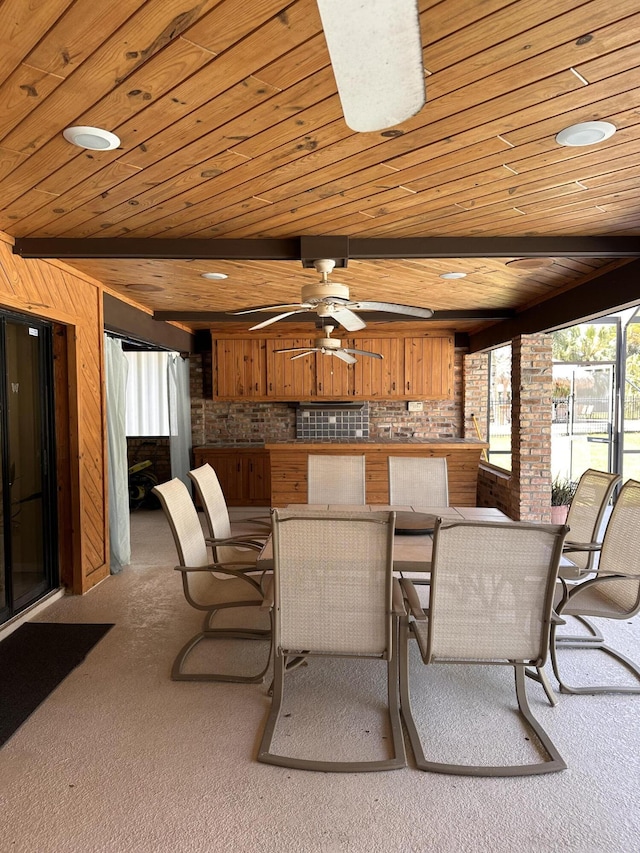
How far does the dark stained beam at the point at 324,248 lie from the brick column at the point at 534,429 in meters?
2.08

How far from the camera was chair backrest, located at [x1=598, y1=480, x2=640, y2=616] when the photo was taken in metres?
2.50

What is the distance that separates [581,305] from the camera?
4.00 meters

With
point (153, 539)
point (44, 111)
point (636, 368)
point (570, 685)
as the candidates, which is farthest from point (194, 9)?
point (636, 368)

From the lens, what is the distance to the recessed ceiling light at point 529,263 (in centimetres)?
344

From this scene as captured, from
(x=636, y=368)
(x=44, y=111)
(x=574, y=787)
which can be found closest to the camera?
(x=44, y=111)

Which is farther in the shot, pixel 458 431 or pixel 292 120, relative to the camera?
pixel 458 431

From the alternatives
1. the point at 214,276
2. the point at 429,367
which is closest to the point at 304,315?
the point at 214,276

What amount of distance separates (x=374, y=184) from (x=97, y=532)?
130 inches

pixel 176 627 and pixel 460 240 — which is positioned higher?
pixel 460 240

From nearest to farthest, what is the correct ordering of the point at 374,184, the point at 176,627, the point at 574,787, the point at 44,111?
the point at 44,111
the point at 574,787
the point at 374,184
the point at 176,627

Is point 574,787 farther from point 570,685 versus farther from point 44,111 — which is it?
point 44,111

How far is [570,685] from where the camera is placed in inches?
101

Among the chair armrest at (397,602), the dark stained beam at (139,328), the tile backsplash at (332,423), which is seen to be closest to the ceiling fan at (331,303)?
the chair armrest at (397,602)

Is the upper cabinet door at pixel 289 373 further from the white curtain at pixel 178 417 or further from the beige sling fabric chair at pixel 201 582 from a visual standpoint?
the beige sling fabric chair at pixel 201 582
